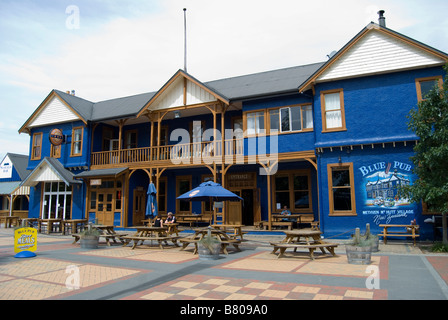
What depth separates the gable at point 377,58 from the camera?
14234mm

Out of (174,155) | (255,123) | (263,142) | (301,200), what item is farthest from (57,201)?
(301,200)

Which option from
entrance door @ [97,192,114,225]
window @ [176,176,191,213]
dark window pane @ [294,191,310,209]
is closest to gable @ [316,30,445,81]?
dark window pane @ [294,191,310,209]

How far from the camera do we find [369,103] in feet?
49.0

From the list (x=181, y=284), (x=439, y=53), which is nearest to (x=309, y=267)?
(x=181, y=284)

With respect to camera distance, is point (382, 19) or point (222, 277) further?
point (382, 19)

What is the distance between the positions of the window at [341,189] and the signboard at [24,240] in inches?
454

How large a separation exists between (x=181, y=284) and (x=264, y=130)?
1200 centimetres

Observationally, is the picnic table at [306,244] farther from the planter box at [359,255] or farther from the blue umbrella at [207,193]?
the blue umbrella at [207,193]

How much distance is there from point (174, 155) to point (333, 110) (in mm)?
9224

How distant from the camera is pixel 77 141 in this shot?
2325cm

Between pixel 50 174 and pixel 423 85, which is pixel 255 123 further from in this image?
pixel 50 174
